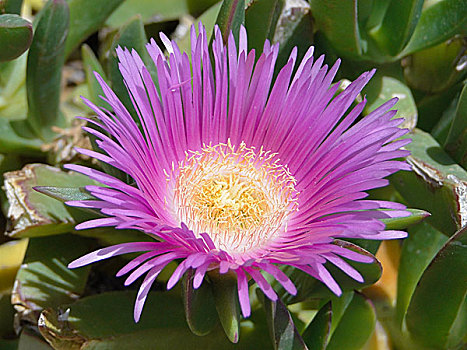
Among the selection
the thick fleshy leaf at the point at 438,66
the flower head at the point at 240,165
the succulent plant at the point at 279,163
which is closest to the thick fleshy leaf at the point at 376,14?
the succulent plant at the point at 279,163

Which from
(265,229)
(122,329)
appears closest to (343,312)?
(265,229)

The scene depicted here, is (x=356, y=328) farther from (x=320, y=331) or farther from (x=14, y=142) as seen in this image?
(x=14, y=142)

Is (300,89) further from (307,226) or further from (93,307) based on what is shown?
(93,307)

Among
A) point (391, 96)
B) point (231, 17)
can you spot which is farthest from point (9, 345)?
point (391, 96)

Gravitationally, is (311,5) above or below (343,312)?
above

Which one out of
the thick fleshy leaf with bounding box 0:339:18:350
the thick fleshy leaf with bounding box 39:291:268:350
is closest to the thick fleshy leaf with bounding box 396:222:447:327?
the thick fleshy leaf with bounding box 39:291:268:350

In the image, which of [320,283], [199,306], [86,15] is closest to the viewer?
[199,306]
